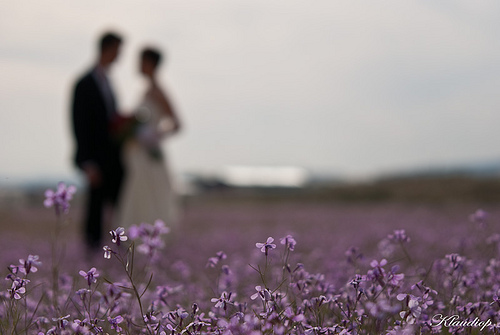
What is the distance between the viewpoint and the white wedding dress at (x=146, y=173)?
8.55 meters

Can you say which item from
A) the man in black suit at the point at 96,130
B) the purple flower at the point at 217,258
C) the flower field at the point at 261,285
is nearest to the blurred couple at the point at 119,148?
the man in black suit at the point at 96,130

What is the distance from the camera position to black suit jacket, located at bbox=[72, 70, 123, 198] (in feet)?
25.1

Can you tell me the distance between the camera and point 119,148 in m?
8.25

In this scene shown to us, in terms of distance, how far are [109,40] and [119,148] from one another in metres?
1.46

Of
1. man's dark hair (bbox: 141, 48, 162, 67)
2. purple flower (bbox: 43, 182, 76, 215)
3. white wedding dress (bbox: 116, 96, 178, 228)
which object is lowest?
white wedding dress (bbox: 116, 96, 178, 228)

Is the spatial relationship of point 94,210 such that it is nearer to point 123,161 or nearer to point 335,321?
point 123,161

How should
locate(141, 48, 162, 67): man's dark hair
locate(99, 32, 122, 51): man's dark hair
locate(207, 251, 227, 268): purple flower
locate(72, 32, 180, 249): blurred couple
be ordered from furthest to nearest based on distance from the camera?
locate(141, 48, 162, 67): man's dark hair → locate(72, 32, 180, 249): blurred couple → locate(99, 32, 122, 51): man's dark hair → locate(207, 251, 227, 268): purple flower

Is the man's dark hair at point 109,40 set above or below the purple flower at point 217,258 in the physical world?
above

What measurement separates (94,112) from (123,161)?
1.01m

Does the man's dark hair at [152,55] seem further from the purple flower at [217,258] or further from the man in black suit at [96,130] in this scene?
the purple flower at [217,258]

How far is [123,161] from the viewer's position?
8.52 meters

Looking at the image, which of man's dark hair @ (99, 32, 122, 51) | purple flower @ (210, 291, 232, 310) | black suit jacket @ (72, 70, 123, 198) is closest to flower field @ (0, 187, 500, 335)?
purple flower @ (210, 291, 232, 310)

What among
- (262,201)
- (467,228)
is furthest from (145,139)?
(262,201)

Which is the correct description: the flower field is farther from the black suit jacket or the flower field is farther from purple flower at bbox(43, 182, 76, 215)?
the black suit jacket
